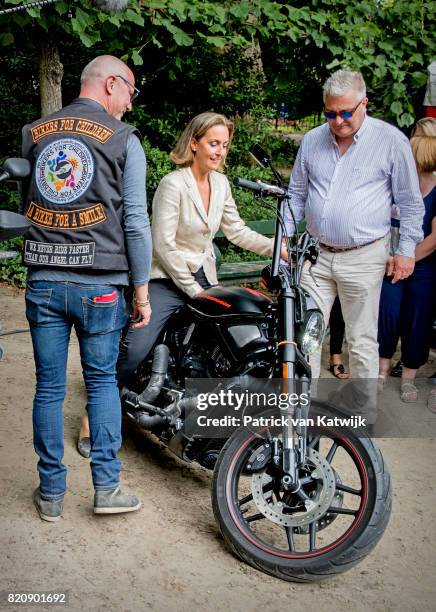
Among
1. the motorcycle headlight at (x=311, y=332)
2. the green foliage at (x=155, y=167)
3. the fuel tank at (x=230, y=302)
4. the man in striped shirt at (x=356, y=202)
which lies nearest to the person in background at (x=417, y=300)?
the man in striped shirt at (x=356, y=202)

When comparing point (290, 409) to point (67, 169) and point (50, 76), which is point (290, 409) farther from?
point (50, 76)

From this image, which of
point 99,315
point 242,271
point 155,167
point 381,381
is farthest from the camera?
point 155,167

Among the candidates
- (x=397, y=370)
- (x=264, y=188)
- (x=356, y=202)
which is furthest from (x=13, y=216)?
(x=397, y=370)

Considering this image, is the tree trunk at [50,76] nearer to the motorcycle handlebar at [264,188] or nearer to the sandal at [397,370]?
the sandal at [397,370]

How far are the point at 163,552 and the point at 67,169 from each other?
5.48 feet

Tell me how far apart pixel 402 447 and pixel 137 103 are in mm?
6385

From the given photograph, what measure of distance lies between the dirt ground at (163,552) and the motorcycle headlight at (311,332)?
3.14 feet

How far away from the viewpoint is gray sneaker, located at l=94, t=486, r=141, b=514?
350 cm

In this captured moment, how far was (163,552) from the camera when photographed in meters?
3.37

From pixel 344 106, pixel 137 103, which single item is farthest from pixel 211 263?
pixel 137 103

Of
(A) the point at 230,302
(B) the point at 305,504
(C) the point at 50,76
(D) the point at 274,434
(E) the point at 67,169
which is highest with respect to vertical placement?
(C) the point at 50,76

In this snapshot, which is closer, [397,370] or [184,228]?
[184,228]

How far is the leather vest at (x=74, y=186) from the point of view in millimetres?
3236

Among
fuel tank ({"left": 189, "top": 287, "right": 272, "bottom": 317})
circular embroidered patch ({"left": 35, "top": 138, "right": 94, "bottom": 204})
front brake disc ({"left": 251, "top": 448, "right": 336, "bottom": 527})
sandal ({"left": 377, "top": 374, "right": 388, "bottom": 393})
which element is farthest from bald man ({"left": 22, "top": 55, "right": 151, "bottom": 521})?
sandal ({"left": 377, "top": 374, "right": 388, "bottom": 393})
